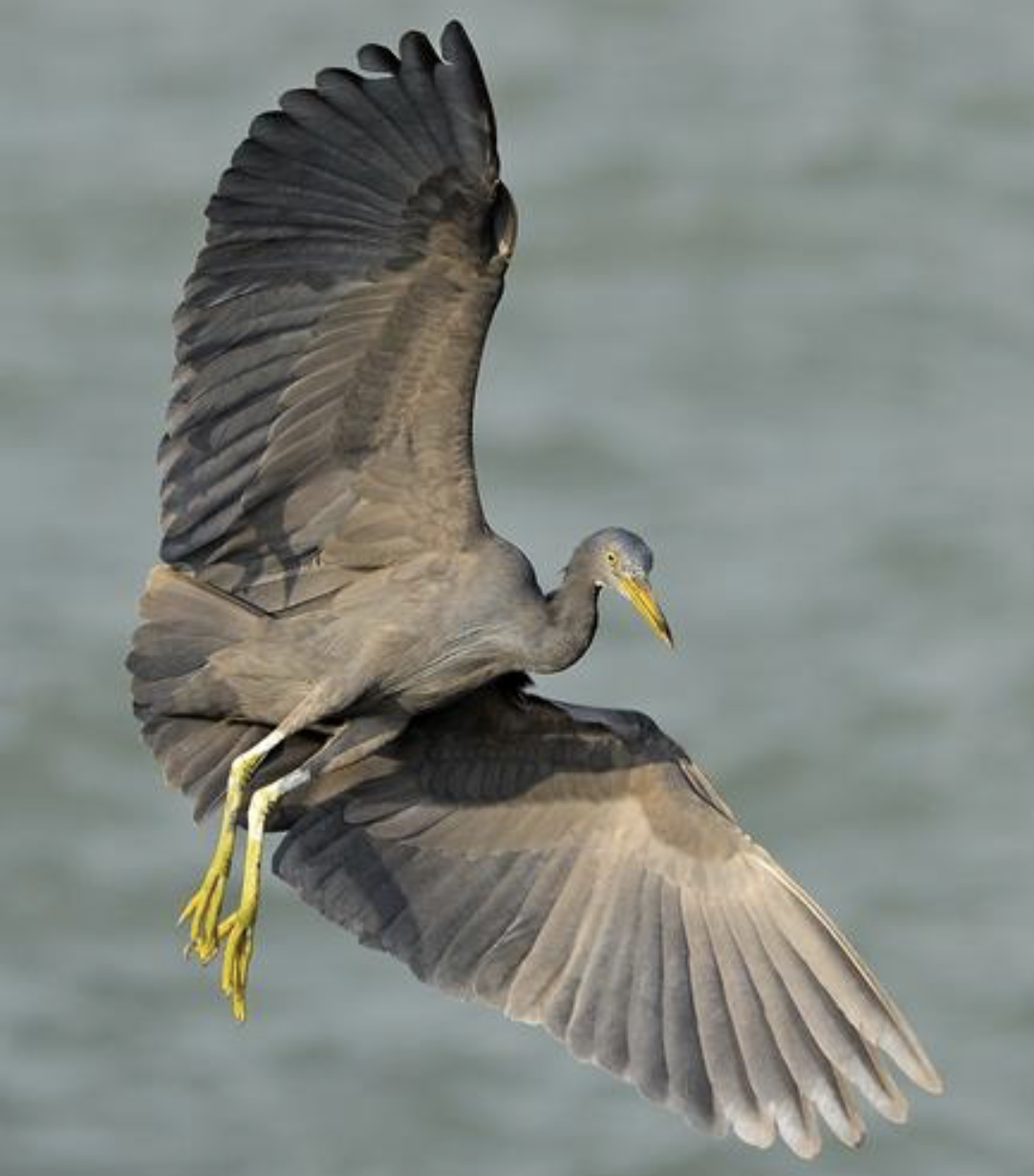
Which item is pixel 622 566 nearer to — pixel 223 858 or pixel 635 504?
pixel 223 858

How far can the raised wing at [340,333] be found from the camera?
10164 millimetres

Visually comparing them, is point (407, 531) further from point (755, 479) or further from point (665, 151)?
point (665, 151)

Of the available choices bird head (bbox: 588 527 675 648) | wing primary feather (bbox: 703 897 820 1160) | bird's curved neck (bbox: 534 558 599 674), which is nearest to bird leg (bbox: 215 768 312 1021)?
bird's curved neck (bbox: 534 558 599 674)

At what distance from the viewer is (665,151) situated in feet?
69.5

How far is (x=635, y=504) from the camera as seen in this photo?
18.2 meters

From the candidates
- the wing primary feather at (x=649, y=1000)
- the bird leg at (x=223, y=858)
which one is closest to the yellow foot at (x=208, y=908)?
the bird leg at (x=223, y=858)

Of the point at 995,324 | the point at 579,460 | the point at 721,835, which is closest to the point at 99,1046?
the point at 579,460

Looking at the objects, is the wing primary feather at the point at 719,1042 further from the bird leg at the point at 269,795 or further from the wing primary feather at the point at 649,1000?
the bird leg at the point at 269,795

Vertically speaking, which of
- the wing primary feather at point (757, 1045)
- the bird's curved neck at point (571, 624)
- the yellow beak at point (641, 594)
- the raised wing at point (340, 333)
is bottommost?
the wing primary feather at point (757, 1045)

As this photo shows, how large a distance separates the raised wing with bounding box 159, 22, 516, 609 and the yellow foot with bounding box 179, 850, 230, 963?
30.7 inches

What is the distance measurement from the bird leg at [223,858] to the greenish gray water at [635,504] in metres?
4.47

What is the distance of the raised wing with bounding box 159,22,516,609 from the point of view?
33.3 feet

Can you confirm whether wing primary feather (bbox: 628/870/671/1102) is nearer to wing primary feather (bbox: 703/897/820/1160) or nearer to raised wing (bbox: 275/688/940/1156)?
raised wing (bbox: 275/688/940/1156)

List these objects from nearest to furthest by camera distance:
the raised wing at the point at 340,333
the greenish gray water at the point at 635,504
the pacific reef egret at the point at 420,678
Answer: the raised wing at the point at 340,333 < the pacific reef egret at the point at 420,678 < the greenish gray water at the point at 635,504
